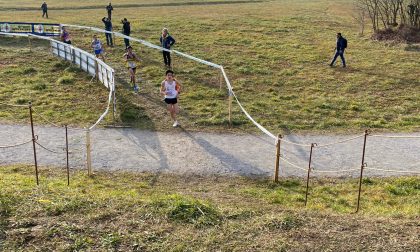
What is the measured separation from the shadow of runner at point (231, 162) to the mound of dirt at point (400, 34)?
59.5 feet

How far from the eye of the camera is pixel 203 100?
15.5 metres

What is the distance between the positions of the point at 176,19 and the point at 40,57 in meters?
16.0

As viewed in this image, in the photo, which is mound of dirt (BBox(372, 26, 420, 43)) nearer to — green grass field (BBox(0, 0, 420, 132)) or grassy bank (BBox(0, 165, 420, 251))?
green grass field (BBox(0, 0, 420, 132))

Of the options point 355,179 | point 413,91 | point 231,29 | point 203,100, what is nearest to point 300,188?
point 355,179

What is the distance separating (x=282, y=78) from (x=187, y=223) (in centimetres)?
1266

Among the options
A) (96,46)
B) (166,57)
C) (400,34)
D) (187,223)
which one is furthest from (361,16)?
(187,223)

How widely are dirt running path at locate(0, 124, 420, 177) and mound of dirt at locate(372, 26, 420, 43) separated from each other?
613 inches

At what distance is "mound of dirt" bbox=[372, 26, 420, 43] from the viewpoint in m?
25.6

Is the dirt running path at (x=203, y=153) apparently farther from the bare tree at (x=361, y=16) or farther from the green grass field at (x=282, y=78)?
the bare tree at (x=361, y=16)

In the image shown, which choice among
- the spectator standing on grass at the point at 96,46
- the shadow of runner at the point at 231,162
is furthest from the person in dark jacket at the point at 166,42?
the shadow of runner at the point at 231,162

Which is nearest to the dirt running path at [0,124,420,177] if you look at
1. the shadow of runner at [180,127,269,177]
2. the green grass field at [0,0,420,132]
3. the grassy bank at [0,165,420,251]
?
the shadow of runner at [180,127,269,177]

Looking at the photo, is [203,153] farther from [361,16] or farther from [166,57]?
[361,16]

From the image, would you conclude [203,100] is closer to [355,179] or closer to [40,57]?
[355,179]

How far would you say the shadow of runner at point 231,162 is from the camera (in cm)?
1034
